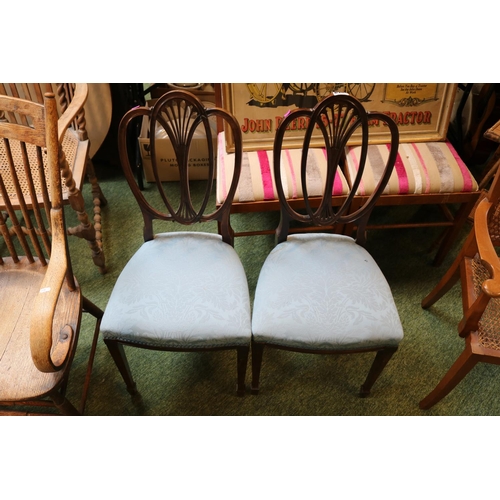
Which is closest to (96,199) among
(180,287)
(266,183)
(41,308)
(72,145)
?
(72,145)

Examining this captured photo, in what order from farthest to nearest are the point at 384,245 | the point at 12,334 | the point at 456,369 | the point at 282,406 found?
the point at 384,245
the point at 282,406
the point at 456,369
the point at 12,334

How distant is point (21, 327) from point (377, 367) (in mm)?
1124

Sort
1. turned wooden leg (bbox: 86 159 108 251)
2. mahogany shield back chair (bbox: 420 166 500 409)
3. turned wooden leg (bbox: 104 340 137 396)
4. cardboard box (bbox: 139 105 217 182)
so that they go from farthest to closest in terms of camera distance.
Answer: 1. cardboard box (bbox: 139 105 217 182)
2. turned wooden leg (bbox: 86 159 108 251)
3. turned wooden leg (bbox: 104 340 137 396)
4. mahogany shield back chair (bbox: 420 166 500 409)

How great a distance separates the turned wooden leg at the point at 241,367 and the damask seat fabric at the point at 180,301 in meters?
0.06

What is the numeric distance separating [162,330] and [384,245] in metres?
1.32

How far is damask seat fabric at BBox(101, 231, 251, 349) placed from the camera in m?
1.16

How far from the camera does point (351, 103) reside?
1.16m

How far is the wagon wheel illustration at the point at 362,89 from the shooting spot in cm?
171

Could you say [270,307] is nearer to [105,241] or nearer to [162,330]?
[162,330]

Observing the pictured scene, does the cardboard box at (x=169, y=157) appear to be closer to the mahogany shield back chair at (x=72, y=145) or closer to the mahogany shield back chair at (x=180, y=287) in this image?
the mahogany shield back chair at (x=72, y=145)

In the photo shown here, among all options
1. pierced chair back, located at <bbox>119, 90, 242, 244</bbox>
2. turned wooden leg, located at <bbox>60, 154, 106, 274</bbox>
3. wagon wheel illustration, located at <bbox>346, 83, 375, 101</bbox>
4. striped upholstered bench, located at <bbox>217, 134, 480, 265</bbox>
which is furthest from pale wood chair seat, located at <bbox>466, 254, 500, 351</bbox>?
turned wooden leg, located at <bbox>60, 154, 106, 274</bbox>

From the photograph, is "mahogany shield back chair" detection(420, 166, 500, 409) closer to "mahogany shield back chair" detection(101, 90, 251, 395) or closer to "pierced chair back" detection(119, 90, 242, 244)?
"mahogany shield back chair" detection(101, 90, 251, 395)

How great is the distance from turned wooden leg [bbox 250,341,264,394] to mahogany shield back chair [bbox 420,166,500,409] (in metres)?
0.62

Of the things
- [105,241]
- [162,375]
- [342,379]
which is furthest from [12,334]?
[342,379]
